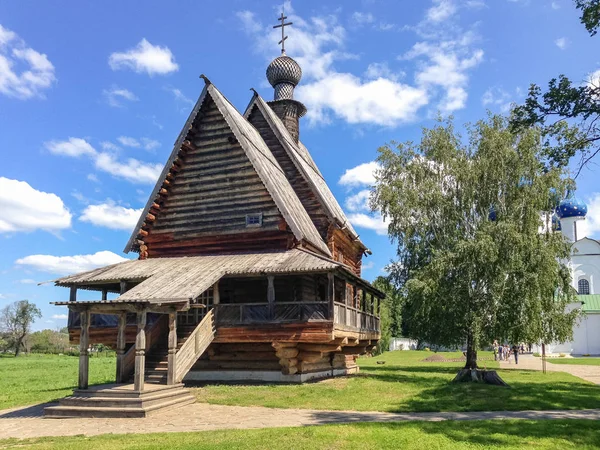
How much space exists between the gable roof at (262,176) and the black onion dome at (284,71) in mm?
7131

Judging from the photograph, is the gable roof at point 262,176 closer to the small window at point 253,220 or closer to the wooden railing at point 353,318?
the small window at point 253,220

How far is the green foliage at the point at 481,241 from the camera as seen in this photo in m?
19.3

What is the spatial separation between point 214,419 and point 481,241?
12502 mm

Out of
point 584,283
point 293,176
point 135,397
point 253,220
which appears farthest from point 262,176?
point 584,283

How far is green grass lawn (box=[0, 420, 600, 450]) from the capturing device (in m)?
8.33

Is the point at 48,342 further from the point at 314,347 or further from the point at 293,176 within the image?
the point at 314,347

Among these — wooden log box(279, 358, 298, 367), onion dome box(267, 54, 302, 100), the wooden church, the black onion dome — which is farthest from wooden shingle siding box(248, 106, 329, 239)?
wooden log box(279, 358, 298, 367)

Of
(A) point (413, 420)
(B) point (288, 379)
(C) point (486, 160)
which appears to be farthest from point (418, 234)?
(A) point (413, 420)

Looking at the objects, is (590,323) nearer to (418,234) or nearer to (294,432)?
(418,234)

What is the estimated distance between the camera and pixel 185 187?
20625 mm

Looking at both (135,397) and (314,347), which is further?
(314,347)

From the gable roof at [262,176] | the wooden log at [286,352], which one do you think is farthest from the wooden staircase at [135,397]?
the gable roof at [262,176]

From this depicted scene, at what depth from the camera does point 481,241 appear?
1930 centimetres

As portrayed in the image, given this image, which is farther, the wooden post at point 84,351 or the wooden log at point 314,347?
the wooden log at point 314,347
